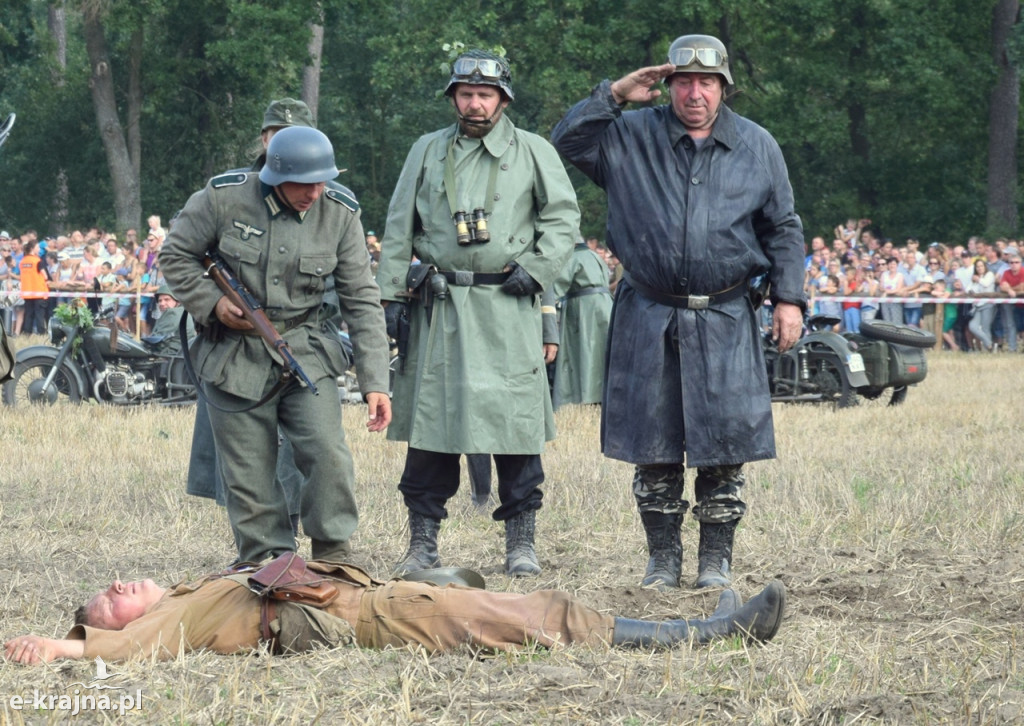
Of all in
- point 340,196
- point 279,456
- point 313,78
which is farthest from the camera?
point 313,78

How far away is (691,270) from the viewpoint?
635cm

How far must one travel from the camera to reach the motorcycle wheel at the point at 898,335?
48.0 ft

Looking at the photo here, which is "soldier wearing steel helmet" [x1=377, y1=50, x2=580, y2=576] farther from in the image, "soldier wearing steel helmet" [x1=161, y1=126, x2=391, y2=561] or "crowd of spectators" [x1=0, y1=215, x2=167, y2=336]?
"crowd of spectators" [x1=0, y1=215, x2=167, y2=336]

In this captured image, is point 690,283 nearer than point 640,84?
Yes

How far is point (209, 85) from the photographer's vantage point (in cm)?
3791

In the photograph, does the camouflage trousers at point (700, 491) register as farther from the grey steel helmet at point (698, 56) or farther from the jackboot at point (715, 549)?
the grey steel helmet at point (698, 56)

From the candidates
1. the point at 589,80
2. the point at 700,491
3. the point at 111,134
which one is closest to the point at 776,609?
the point at 700,491

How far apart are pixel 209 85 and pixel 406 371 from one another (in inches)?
1268

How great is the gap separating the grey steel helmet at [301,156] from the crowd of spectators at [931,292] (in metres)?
16.4

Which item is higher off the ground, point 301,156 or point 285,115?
point 285,115

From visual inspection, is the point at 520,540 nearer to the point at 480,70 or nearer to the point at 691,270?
the point at 691,270

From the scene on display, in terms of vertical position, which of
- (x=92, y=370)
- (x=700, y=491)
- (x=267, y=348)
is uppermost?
(x=267, y=348)

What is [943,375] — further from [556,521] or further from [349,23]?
[349,23]

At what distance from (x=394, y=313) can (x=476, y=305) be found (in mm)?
368
